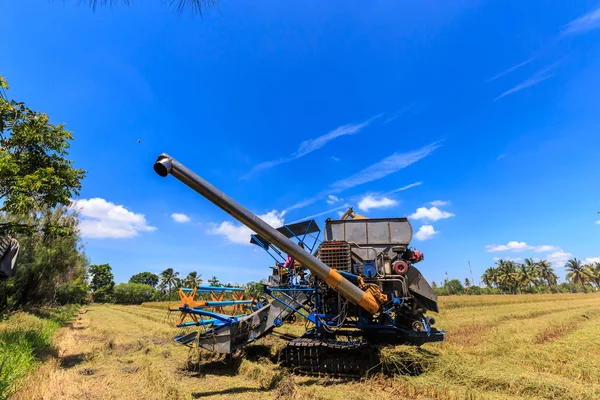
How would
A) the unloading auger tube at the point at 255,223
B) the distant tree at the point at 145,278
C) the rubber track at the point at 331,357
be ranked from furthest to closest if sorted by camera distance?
the distant tree at the point at 145,278 → the rubber track at the point at 331,357 → the unloading auger tube at the point at 255,223

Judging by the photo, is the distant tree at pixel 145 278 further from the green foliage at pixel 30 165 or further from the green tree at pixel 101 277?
the green foliage at pixel 30 165

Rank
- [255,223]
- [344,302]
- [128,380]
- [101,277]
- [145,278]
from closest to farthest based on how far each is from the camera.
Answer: [255,223]
[128,380]
[344,302]
[101,277]
[145,278]

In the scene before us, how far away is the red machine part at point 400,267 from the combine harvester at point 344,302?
26 millimetres

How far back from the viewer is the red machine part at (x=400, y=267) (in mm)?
7926

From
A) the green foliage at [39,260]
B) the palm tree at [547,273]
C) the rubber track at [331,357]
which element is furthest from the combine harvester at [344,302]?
the palm tree at [547,273]

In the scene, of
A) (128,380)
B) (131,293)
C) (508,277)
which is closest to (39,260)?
(128,380)

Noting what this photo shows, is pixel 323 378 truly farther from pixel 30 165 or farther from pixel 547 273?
pixel 547 273

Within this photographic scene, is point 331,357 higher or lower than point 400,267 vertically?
lower

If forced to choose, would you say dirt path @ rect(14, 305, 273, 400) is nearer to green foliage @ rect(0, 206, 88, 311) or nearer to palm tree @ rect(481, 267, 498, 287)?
green foliage @ rect(0, 206, 88, 311)

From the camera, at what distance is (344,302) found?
7.96 metres

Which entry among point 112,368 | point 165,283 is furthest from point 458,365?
point 165,283

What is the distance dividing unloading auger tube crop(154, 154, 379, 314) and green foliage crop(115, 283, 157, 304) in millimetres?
79657

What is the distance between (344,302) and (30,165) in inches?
424

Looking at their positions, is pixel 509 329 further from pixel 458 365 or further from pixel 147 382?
pixel 147 382
